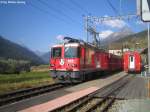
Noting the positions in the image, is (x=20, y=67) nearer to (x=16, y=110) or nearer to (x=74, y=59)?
(x=74, y=59)

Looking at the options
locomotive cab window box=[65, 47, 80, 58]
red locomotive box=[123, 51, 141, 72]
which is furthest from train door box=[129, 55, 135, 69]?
locomotive cab window box=[65, 47, 80, 58]

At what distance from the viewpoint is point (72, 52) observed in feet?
71.3

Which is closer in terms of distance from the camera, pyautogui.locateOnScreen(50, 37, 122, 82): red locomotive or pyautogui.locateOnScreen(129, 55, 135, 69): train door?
pyautogui.locateOnScreen(50, 37, 122, 82): red locomotive

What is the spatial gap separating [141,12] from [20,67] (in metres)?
60.2

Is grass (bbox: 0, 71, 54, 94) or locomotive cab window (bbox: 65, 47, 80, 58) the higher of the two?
locomotive cab window (bbox: 65, 47, 80, 58)

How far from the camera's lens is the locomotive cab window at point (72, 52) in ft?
70.3

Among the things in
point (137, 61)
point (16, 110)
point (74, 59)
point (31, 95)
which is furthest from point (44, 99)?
point (137, 61)

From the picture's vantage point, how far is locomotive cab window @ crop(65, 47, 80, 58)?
844 inches

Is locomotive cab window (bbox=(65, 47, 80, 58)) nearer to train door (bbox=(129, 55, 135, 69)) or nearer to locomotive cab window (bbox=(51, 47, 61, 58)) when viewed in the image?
locomotive cab window (bbox=(51, 47, 61, 58))

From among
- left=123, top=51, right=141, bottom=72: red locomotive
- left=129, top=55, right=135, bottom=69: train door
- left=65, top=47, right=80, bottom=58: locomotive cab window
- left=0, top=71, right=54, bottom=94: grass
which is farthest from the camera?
left=129, top=55, right=135, bottom=69: train door

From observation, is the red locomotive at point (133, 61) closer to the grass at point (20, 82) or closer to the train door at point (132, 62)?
the train door at point (132, 62)

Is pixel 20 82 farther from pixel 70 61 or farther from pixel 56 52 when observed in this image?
pixel 70 61

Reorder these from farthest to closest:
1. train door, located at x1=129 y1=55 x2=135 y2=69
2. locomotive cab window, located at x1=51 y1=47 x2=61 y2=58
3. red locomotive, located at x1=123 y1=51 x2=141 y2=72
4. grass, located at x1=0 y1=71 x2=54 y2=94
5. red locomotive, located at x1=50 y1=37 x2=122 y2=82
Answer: train door, located at x1=129 y1=55 x2=135 y2=69
red locomotive, located at x1=123 y1=51 x2=141 y2=72
locomotive cab window, located at x1=51 y1=47 x2=61 y2=58
red locomotive, located at x1=50 y1=37 x2=122 y2=82
grass, located at x1=0 y1=71 x2=54 y2=94

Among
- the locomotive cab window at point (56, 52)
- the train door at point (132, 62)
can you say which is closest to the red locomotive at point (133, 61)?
the train door at point (132, 62)
